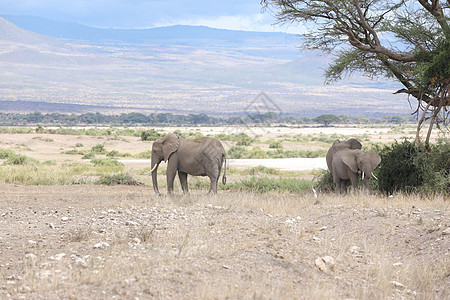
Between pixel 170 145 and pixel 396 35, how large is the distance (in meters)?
8.51

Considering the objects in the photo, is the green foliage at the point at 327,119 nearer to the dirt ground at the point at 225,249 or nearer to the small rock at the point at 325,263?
the dirt ground at the point at 225,249

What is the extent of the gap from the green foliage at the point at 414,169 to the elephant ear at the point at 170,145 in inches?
235

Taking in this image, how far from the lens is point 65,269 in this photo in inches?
281

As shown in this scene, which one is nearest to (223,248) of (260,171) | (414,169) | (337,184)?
(337,184)

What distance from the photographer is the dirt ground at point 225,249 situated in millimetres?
6617

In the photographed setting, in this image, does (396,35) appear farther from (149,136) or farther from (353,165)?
(149,136)

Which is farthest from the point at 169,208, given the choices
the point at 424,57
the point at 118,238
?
the point at 424,57

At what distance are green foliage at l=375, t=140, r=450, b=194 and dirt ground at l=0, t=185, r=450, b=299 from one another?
5.70 feet

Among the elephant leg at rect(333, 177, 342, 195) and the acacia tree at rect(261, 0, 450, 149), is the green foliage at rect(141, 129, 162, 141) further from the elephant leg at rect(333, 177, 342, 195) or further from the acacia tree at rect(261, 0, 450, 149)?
the elephant leg at rect(333, 177, 342, 195)

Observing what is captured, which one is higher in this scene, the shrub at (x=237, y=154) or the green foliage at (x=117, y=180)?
the green foliage at (x=117, y=180)

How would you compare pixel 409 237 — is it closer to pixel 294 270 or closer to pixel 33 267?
pixel 294 270

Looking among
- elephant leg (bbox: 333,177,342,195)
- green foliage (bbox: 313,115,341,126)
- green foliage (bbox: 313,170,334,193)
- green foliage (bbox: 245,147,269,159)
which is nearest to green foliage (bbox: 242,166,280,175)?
green foliage (bbox: 313,170,334,193)

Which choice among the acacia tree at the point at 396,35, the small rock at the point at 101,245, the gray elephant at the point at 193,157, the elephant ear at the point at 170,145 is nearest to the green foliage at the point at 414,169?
the acacia tree at the point at 396,35

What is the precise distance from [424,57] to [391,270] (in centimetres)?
978
